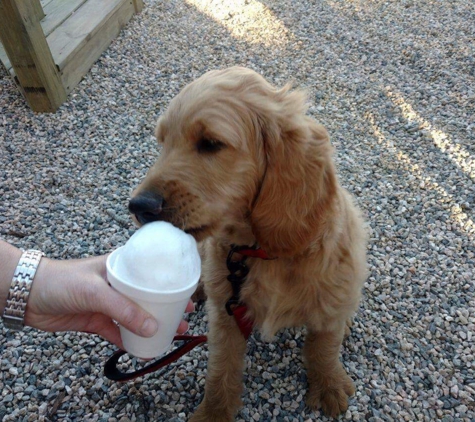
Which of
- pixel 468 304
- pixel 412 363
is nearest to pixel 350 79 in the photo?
pixel 468 304

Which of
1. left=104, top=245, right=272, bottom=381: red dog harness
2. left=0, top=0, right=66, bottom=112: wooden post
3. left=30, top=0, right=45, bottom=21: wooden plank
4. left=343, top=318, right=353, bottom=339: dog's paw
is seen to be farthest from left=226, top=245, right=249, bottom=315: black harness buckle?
left=30, top=0, right=45, bottom=21: wooden plank

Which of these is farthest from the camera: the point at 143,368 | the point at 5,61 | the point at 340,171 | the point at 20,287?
the point at 5,61

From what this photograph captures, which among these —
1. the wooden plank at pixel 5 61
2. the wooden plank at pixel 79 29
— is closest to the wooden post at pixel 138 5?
the wooden plank at pixel 79 29

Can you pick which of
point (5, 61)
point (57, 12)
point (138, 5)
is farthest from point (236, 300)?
point (138, 5)

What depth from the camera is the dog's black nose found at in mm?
1461

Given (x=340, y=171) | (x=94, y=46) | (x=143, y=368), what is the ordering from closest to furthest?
(x=143, y=368) < (x=340, y=171) < (x=94, y=46)

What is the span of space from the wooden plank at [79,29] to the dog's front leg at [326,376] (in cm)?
345

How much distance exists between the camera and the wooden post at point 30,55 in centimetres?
369

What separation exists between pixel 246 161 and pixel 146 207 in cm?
43

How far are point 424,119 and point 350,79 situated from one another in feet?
3.16

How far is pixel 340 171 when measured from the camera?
362 cm

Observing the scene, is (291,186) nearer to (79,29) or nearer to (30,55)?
(30,55)

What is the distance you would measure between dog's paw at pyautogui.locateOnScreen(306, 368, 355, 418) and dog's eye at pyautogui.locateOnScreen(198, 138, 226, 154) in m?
1.27

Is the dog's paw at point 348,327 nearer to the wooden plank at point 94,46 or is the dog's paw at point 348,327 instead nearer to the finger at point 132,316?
the finger at point 132,316
